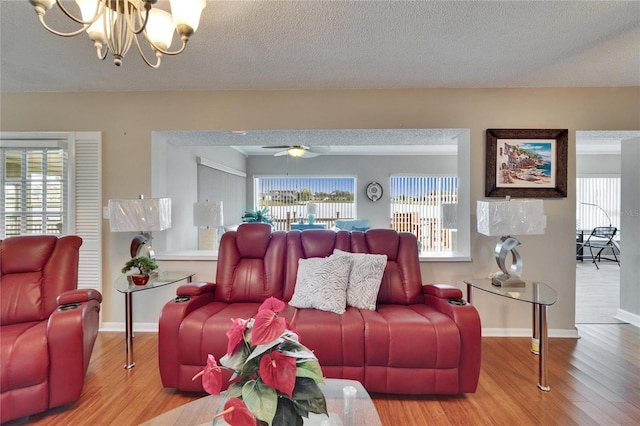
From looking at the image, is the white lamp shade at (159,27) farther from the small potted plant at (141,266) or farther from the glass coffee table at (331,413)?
the glass coffee table at (331,413)

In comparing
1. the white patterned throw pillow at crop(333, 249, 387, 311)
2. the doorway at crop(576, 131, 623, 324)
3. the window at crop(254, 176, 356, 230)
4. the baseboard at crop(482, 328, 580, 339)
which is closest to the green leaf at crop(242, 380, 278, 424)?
A: the white patterned throw pillow at crop(333, 249, 387, 311)

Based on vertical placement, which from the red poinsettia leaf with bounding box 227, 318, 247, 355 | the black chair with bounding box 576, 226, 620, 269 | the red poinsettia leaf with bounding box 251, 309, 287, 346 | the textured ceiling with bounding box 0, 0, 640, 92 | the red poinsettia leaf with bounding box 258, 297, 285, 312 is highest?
the textured ceiling with bounding box 0, 0, 640, 92

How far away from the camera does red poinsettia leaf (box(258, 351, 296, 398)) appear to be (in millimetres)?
863

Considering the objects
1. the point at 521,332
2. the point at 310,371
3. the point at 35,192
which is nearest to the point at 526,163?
the point at 521,332

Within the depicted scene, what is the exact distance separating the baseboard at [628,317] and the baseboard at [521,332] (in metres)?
0.87

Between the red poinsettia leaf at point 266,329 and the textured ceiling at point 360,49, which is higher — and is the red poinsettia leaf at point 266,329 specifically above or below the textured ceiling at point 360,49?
below

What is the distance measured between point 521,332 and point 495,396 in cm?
127

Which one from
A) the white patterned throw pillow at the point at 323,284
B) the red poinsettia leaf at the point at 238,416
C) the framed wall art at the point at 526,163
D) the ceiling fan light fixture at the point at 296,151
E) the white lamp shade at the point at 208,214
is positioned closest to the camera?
the red poinsettia leaf at the point at 238,416

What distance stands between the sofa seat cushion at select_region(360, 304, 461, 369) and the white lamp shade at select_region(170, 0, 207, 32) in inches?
77.3

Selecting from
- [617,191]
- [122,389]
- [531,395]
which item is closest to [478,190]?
[531,395]

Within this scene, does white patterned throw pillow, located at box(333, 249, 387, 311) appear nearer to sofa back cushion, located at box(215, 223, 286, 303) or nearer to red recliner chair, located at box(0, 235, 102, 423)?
sofa back cushion, located at box(215, 223, 286, 303)

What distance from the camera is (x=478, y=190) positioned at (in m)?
2.98

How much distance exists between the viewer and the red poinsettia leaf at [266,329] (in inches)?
34.6

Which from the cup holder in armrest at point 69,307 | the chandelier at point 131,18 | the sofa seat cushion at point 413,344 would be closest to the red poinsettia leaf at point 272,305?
the sofa seat cushion at point 413,344
